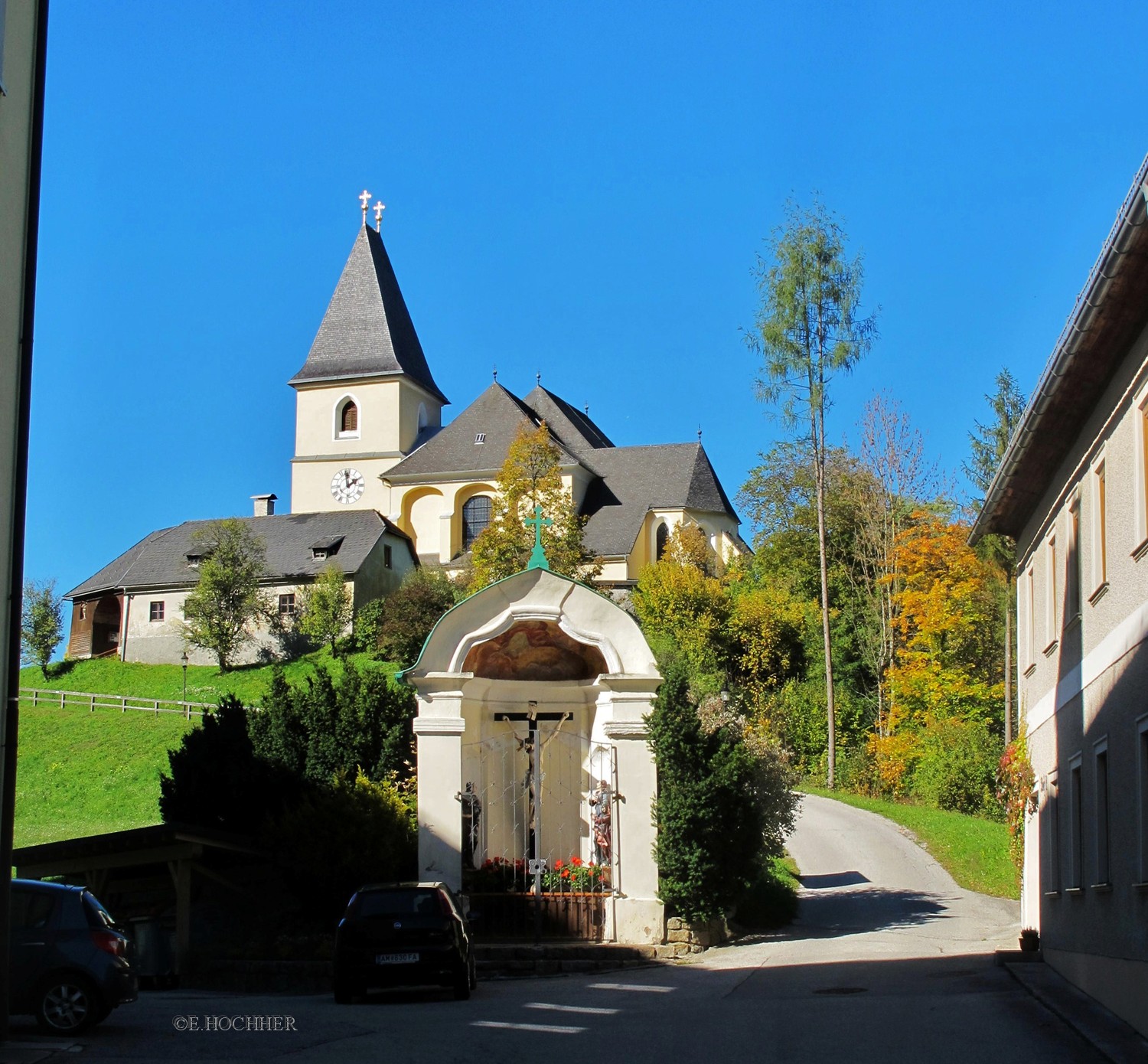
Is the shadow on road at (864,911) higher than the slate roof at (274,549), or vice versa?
the slate roof at (274,549)

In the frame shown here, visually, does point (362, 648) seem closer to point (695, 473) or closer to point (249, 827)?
point (695, 473)

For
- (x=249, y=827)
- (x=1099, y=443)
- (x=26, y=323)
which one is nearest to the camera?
(x=26, y=323)

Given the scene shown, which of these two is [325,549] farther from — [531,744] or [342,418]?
[531,744]

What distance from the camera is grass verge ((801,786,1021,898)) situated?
105 ft

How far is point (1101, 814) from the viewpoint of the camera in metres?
13.7

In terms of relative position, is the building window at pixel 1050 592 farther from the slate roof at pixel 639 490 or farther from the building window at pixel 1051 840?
the slate roof at pixel 639 490

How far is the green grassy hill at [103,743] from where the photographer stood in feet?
119

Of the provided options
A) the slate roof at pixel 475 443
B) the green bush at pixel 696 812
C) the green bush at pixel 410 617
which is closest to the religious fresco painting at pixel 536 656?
the green bush at pixel 696 812

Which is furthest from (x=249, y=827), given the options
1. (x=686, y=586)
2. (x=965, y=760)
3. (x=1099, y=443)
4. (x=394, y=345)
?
(x=394, y=345)

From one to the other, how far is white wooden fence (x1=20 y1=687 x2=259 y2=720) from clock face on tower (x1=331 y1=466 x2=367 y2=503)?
2468cm

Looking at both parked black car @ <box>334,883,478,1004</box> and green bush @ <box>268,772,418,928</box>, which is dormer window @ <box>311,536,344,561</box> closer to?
green bush @ <box>268,772,418,928</box>

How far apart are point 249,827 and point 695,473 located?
5672 centimetres

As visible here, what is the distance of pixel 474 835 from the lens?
69.4 feet

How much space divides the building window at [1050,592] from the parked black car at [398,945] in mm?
7887
